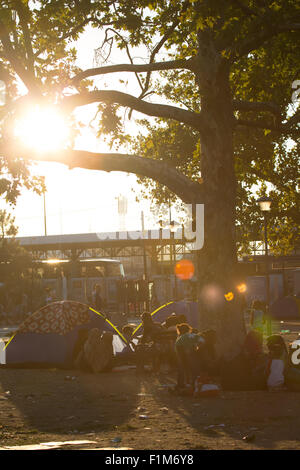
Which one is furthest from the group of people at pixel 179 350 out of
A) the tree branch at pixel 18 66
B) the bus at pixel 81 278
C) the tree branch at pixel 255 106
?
the bus at pixel 81 278

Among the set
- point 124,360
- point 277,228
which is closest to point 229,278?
point 124,360

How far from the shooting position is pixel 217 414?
33.8 ft

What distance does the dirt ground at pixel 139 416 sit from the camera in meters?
8.30

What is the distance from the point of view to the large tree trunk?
1534 cm

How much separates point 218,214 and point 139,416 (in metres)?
5.96

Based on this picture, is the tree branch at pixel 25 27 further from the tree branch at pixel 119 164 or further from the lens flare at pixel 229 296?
the lens flare at pixel 229 296

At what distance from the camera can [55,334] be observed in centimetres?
1742

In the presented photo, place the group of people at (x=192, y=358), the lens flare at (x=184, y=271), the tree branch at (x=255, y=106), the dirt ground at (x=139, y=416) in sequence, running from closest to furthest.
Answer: the dirt ground at (x=139, y=416), the group of people at (x=192, y=358), the tree branch at (x=255, y=106), the lens flare at (x=184, y=271)

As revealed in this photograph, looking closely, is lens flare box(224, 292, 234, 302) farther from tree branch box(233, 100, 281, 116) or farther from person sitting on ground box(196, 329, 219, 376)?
tree branch box(233, 100, 281, 116)

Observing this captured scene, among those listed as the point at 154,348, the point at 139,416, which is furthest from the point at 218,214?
the point at 139,416

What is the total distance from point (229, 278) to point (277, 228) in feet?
77.4

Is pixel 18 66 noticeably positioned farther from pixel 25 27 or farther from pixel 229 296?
pixel 229 296

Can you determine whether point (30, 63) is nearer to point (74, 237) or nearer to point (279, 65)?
point (279, 65)

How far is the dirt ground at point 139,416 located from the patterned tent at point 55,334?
226cm
